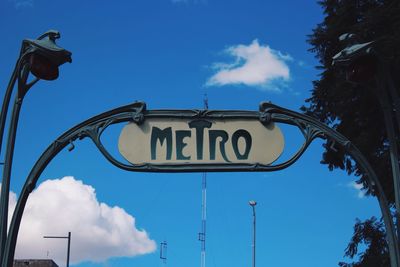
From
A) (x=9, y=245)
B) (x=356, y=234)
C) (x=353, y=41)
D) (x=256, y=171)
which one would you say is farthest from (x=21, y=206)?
(x=356, y=234)

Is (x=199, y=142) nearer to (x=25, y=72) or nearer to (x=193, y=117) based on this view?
(x=193, y=117)

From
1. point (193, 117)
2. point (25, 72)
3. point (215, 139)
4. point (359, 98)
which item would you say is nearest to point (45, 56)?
point (25, 72)

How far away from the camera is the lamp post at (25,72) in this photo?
6738 mm

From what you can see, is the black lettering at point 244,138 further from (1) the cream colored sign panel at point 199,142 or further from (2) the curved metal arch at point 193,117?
(2) the curved metal arch at point 193,117

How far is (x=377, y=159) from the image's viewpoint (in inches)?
685

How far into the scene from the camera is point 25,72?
7.23 m

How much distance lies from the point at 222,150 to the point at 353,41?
195 centimetres

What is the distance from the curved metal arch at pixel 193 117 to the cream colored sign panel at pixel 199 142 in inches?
2.4

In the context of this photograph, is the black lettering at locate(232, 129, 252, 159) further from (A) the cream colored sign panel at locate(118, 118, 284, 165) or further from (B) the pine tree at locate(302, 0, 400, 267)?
(B) the pine tree at locate(302, 0, 400, 267)

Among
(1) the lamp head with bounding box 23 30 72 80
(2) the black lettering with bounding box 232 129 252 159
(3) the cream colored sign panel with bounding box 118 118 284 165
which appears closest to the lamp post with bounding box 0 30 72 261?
(1) the lamp head with bounding box 23 30 72 80

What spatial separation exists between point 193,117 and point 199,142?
0.88ft

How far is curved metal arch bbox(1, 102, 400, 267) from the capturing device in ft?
21.8

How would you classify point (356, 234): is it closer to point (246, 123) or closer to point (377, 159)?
point (377, 159)

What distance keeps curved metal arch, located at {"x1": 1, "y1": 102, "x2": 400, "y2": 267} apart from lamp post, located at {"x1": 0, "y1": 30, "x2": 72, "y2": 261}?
0.77 feet
